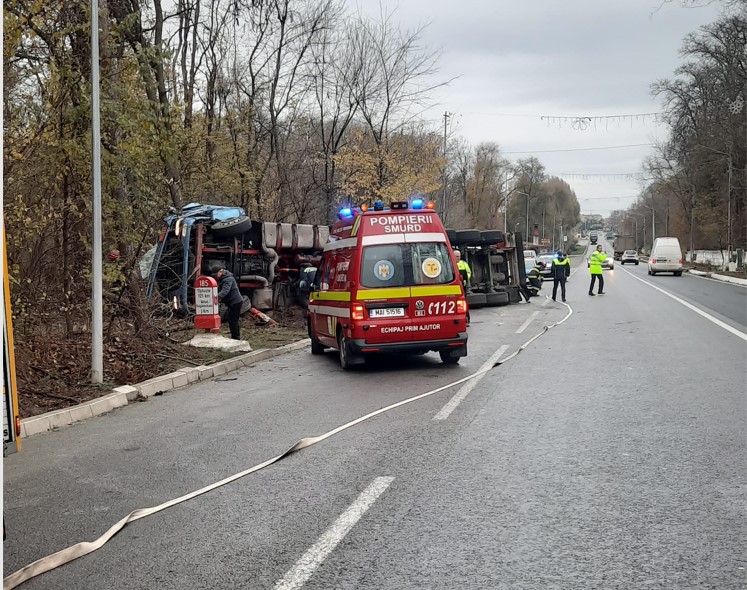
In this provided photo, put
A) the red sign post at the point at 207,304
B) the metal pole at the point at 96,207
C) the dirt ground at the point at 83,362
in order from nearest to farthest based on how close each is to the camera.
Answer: the dirt ground at the point at 83,362 < the metal pole at the point at 96,207 < the red sign post at the point at 207,304

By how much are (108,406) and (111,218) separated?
3.63 metres

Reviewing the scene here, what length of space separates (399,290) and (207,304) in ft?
14.6

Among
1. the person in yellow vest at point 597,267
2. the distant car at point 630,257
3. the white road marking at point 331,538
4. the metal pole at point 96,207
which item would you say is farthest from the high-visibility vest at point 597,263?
the distant car at point 630,257

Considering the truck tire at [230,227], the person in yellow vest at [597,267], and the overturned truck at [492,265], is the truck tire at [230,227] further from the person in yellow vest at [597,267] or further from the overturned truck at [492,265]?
the person in yellow vest at [597,267]

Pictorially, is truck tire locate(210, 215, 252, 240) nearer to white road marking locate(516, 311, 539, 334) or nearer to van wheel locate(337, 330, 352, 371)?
van wheel locate(337, 330, 352, 371)

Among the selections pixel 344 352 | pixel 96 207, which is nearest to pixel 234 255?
pixel 344 352

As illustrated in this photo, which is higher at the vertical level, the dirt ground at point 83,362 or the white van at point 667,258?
the white van at point 667,258

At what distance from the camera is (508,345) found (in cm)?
1401

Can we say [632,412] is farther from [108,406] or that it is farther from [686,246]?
[686,246]

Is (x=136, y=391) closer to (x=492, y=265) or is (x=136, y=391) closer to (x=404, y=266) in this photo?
(x=404, y=266)

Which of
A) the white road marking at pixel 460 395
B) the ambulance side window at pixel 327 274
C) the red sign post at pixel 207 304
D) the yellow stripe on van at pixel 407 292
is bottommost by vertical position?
the white road marking at pixel 460 395

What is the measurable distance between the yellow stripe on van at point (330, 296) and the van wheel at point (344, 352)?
1.87ft

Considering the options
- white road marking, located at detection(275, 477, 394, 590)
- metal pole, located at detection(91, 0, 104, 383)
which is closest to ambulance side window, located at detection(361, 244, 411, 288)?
metal pole, located at detection(91, 0, 104, 383)

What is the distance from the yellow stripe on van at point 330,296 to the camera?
11298 mm
